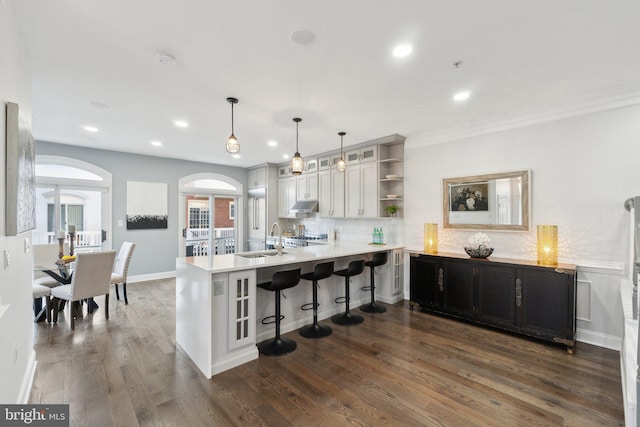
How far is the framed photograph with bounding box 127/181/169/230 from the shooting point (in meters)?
6.04

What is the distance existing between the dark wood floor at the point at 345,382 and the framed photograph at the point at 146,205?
2.86m

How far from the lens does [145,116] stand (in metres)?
3.87

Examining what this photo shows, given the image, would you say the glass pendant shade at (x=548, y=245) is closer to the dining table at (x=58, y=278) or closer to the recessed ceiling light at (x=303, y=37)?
the recessed ceiling light at (x=303, y=37)

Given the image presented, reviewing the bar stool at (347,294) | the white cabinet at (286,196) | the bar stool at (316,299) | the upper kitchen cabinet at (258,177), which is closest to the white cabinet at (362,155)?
the white cabinet at (286,196)

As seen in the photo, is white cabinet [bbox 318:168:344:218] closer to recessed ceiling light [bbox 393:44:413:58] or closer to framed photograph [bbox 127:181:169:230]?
recessed ceiling light [bbox 393:44:413:58]

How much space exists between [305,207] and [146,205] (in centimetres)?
341

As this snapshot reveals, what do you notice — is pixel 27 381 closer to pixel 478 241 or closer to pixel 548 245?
pixel 478 241

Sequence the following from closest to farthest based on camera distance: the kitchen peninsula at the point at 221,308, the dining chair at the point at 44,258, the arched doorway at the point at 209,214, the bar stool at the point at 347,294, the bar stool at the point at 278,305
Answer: the kitchen peninsula at the point at 221,308 < the bar stool at the point at 278,305 < the bar stool at the point at 347,294 < the dining chair at the point at 44,258 < the arched doorway at the point at 209,214

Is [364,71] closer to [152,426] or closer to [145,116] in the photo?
[145,116]

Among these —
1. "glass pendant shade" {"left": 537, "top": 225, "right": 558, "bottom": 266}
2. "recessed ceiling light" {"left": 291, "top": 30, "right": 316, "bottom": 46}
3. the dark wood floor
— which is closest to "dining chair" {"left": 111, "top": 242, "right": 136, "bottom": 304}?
the dark wood floor

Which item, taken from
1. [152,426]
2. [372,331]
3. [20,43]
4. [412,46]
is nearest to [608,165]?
[412,46]

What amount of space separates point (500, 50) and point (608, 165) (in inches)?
82.7

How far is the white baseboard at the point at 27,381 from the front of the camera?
210 centimetres

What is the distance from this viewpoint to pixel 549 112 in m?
3.57
